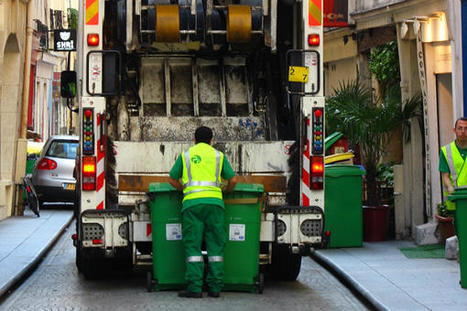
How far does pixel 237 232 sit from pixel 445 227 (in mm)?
4900

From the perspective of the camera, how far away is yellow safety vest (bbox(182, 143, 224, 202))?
9500 mm

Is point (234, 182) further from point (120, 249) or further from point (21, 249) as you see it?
point (21, 249)

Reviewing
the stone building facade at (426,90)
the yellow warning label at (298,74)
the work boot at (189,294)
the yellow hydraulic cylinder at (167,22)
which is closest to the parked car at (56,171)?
the stone building facade at (426,90)

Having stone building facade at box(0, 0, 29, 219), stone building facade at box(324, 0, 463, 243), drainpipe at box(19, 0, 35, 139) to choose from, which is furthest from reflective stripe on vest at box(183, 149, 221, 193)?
drainpipe at box(19, 0, 35, 139)

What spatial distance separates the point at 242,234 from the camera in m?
9.73

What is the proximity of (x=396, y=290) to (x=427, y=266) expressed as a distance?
6.96 feet

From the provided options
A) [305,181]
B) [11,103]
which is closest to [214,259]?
[305,181]

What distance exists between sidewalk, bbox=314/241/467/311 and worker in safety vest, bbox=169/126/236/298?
1459 mm

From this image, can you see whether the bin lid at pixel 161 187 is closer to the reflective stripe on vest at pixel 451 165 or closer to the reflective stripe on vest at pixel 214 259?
the reflective stripe on vest at pixel 214 259

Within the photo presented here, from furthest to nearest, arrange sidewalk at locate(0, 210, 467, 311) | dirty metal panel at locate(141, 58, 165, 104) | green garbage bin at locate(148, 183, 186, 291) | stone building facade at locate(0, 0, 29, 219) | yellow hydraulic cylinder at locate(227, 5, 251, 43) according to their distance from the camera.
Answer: stone building facade at locate(0, 0, 29, 219), dirty metal panel at locate(141, 58, 165, 104), yellow hydraulic cylinder at locate(227, 5, 251, 43), green garbage bin at locate(148, 183, 186, 291), sidewalk at locate(0, 210, 467, 311)

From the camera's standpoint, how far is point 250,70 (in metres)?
11.0

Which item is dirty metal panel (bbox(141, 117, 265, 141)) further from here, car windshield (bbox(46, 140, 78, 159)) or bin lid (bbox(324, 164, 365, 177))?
car windshield (bbox(46, 140, 78, 159))

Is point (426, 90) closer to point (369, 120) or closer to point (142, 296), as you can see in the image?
point (369, 120)

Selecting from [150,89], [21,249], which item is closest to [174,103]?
[150,89]
